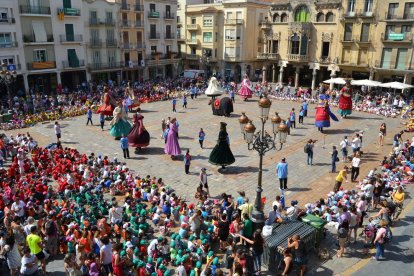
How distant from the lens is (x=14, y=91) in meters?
37.9

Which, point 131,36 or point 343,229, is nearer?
point 343,229

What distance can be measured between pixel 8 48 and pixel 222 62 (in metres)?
29.0

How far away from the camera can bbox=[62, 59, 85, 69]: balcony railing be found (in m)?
40.6

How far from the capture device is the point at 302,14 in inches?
1859

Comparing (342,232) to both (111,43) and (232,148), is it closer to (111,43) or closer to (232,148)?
(232,148)

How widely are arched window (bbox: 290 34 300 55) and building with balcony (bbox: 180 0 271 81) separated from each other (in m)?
6.35

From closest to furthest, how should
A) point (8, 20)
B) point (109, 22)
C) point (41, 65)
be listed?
point (8, 20), point (41, 65), point (109, 22)

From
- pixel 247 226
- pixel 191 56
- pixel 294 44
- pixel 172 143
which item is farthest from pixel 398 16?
pixel 247 226

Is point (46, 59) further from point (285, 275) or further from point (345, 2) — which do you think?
point (285, 275)

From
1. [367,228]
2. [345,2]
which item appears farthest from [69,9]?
[367,228]

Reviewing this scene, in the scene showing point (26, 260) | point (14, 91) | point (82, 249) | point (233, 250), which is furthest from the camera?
point (14, 91)

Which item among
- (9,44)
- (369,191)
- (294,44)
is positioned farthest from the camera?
(294,44)

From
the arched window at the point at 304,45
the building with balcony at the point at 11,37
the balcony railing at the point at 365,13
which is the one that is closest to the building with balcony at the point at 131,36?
the building with balcony at the point at 11,37

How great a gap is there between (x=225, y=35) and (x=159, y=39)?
9.50m
